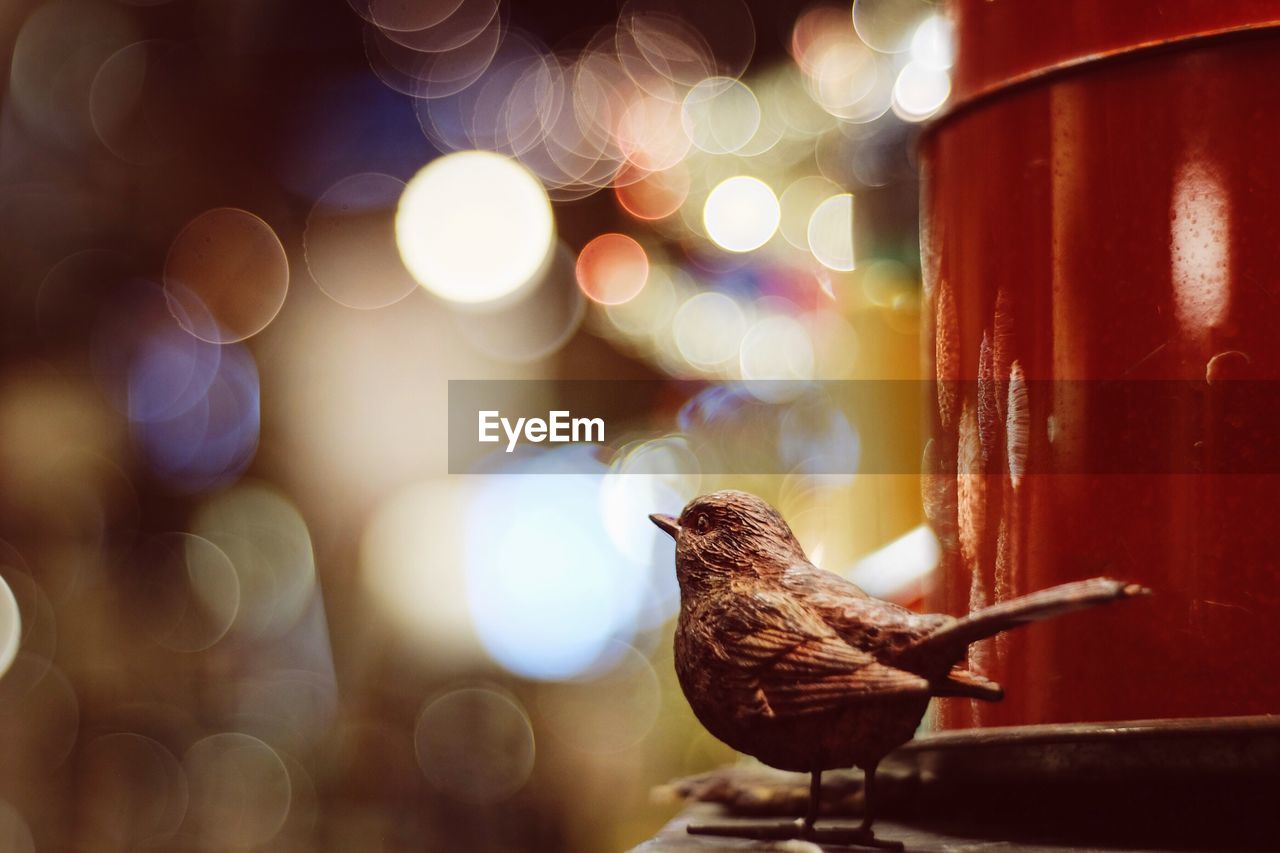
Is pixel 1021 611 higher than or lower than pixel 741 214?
lower

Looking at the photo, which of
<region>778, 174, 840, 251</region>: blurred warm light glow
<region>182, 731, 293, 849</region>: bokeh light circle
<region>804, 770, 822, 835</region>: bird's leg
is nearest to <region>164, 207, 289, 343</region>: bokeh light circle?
<region>182, 731, 293, 849</region>: bokeh light circle

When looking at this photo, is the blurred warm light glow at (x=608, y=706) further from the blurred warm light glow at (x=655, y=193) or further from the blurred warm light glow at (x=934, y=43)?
the blurred warm light glow at (x=934, y=43)

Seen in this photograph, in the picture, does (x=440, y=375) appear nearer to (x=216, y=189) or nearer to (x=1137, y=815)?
(x=216, y=189)

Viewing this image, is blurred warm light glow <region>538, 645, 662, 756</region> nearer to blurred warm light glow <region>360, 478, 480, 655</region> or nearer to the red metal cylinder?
blurred warm light glow <region>360, 478, 480, 655</region>

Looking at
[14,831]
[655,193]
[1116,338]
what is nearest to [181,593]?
[14,831]

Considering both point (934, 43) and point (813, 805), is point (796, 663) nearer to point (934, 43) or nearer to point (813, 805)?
point (813, 805)
